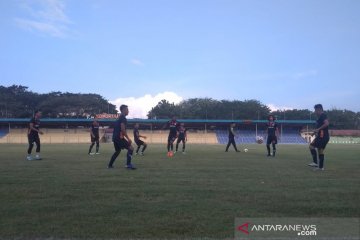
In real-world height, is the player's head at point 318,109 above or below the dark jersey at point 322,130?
above

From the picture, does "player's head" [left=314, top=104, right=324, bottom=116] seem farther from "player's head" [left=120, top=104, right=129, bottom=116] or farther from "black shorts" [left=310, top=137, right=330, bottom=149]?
"player's head" [left=120, top=104, right=129, bottom=116]

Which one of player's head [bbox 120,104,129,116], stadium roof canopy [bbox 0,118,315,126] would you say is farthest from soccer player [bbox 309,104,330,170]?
stadium roof canopy [bbox 0,118,315,126]

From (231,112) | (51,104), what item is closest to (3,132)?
(51,104)

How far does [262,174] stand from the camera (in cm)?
962

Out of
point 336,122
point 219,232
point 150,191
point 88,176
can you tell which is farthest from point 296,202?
point 336,122

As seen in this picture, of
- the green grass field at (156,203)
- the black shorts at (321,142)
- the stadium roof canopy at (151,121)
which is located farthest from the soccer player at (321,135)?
the stadium roof canopy at (151,121)

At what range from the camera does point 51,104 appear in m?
81.2

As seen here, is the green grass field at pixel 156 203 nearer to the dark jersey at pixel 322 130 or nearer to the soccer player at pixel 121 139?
the soccer player at pixel 121 139

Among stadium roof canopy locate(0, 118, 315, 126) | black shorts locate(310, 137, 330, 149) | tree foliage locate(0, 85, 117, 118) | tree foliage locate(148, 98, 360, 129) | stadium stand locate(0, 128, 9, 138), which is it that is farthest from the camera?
→ tree foliage locate(148, 98, 360, 129)

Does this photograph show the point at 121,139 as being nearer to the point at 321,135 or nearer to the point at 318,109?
the point at 321,135

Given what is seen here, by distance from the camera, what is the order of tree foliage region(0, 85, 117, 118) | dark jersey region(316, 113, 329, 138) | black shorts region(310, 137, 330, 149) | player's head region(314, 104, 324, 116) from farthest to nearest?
tree foliage region(0, 85, 117, 118) < player's head region(314, 104, 324, 116) < dark jersey region(316, 113, 329, 138) < black shorts region(310, 137, 330, 149)

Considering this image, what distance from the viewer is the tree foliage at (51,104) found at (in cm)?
8131

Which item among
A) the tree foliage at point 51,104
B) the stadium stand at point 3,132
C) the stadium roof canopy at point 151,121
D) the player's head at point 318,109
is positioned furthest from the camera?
the tree foliage at point 51,104

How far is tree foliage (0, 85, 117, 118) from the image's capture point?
81312mm
